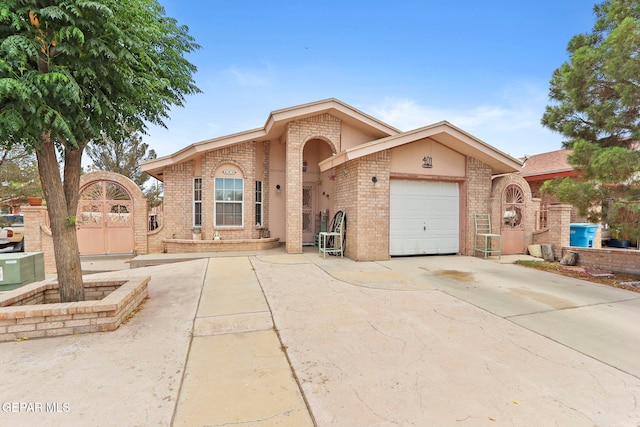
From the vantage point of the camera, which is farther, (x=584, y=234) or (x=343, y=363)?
(x=584, y=234)

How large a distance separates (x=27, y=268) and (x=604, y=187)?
488 inches

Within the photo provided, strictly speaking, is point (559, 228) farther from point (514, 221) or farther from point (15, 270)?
point (15, 270)

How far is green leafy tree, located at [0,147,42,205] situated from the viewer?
43.3ft

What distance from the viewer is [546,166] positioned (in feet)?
51.9

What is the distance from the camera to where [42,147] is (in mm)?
3592

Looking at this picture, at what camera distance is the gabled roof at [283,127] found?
8.94 m

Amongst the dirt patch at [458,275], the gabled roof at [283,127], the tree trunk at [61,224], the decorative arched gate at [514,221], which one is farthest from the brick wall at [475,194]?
the tree trunk at [61,224]

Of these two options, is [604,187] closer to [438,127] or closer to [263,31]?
[438,127]

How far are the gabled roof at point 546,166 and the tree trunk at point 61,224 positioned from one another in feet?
55.3

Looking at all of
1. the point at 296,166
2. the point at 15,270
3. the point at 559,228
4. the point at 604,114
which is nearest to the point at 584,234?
the point at 559,228

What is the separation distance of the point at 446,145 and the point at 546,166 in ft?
36.6

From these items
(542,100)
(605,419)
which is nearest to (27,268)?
(605,419)

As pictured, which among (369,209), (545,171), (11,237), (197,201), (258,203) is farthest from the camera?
(545,171)

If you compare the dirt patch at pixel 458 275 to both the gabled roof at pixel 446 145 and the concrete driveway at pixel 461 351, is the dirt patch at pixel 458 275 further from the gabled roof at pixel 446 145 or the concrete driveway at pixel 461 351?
the gabled roof at pixel 446 145
